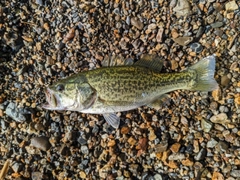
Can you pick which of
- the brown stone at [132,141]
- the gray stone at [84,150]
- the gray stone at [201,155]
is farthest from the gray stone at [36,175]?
the gray stone at [201,155]

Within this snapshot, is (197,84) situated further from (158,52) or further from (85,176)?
(85,176)

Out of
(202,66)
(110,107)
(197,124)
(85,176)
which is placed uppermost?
(202,66)

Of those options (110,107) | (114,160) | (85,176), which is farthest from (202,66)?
(85,176)

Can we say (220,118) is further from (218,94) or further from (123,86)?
(123,86)

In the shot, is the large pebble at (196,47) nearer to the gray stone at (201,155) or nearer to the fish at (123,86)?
the fish at (123,86)

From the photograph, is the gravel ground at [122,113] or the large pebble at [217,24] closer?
the gravel ground at [122,113]

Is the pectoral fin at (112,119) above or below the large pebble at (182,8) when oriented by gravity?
below
